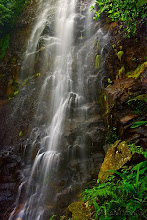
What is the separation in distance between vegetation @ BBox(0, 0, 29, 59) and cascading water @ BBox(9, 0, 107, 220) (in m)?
2.56

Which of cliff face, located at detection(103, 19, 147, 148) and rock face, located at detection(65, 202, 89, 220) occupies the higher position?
cliff face, located at detection(103, 19, 147, 148)

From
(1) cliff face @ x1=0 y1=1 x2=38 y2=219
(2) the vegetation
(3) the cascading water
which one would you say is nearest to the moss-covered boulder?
(3) the cascading water

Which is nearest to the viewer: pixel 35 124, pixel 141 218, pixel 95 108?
pixel 141 218

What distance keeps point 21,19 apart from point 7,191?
15.5 metres

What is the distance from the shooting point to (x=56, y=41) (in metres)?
13.2

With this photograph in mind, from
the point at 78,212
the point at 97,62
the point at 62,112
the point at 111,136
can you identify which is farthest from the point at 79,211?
the point at 97,62

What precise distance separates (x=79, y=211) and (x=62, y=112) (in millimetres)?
5776

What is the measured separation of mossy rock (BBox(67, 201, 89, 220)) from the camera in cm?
309

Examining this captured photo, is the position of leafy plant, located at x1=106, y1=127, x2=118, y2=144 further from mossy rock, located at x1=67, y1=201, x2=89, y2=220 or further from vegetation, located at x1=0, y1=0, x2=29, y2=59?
vegetation, located at x1=0, y1=0, x2=29, y2=59

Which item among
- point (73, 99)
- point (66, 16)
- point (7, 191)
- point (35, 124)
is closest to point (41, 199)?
point (7, 191)

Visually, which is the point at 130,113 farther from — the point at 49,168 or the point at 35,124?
the point at 35,124

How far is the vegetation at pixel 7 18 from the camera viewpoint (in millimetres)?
14500

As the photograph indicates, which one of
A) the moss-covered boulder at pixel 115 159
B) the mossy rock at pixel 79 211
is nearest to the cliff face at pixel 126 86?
the moss-covered boulder at pixel 115 159

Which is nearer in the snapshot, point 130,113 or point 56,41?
point 130,113
